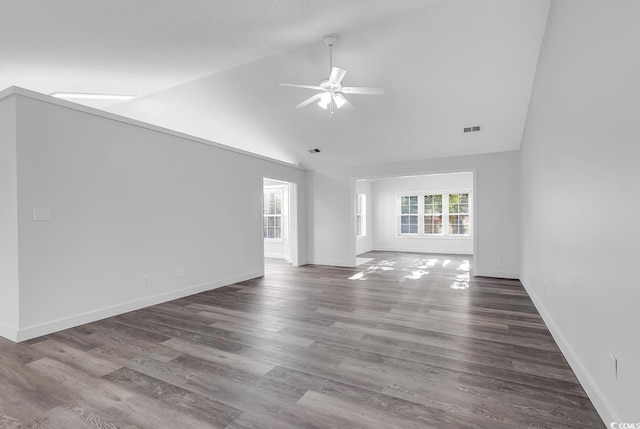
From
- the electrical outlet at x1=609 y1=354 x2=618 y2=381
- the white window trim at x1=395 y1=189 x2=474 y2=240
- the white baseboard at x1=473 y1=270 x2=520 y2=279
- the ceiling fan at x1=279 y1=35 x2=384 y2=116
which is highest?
the ceiling fan at x1=279 y1=35 x2=384 y2=116

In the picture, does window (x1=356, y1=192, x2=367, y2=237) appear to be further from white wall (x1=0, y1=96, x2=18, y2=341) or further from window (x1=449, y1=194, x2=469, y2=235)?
white wall (x1=0, y1=96, x2=18, y2=341)

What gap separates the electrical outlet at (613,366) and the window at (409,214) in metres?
8.94

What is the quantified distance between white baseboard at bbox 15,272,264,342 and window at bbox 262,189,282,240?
3736mm

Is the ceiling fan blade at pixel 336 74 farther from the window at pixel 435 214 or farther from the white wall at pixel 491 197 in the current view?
the window at pixel 435 214

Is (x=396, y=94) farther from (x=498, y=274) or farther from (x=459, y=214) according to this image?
(x=459, y=214)

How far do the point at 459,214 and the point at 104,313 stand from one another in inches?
368

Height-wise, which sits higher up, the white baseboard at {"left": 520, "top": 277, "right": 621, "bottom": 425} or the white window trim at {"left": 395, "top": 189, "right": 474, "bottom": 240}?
the white window trim at {"left": 395, "top": 189, "right": 474, "bottom": 240}

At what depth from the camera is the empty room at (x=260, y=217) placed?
1792 mm

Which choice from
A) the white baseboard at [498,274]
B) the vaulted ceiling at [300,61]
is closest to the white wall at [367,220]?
the vaulted ceiling at [300,61]

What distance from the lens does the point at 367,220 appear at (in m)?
10.5

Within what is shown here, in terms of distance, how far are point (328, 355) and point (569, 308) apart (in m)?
1.91

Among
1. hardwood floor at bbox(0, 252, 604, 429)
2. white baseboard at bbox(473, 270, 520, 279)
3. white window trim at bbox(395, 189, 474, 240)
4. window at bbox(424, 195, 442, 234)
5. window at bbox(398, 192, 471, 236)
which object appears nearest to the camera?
hardwood floor at bbox(0, 252, 604, 429)

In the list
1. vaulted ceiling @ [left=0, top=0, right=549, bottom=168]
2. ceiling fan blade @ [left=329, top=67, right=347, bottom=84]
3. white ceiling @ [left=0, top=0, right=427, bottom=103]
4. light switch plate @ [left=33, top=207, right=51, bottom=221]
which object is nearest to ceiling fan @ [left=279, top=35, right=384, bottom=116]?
ceiling fan blade @ [left=329, top=67, right=347, bottom=84]

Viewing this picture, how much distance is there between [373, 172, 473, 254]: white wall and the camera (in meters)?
9.70
